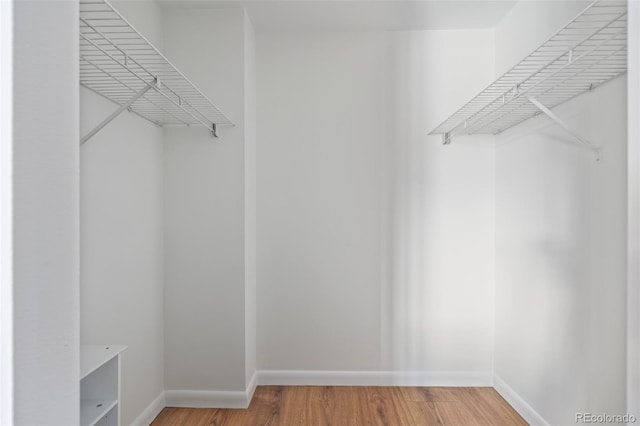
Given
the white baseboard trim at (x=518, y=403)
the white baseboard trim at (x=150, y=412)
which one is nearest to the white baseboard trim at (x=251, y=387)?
the white baseboard trim at (x=150, y=412)

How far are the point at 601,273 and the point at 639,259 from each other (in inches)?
51.7

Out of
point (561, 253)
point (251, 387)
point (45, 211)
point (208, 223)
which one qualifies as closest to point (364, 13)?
point (208, 223)

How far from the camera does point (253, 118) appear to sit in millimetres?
2469

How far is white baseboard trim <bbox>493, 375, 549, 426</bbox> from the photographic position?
77.2 inches

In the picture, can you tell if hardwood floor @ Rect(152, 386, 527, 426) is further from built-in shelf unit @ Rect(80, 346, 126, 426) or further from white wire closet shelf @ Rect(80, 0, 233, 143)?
white wire closet shelf @ Rect(80, 0, 233, 143)

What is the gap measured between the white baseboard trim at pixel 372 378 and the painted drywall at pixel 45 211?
2.28 meters

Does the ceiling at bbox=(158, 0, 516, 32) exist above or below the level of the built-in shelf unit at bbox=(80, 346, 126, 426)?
above

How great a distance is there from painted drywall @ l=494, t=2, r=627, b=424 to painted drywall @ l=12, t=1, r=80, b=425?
176cm

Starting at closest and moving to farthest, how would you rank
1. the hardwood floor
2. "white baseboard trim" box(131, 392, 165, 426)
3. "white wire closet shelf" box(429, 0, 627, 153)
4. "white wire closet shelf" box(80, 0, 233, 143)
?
"white wire closet shelf" box(80, 0, 233, 143)
"white wire closet shelf" box(429, 0, 627, 153)
"white baseboard trim" box(131, 392, 165, 426)
the hardwood floor

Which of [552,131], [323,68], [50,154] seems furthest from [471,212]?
[50,154]

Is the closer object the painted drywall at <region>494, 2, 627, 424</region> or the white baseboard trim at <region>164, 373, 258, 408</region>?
the painted drywall at <region>494, 2, 627, 424</region>

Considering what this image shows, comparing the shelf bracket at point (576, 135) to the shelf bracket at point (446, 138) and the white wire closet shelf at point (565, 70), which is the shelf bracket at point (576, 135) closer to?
the white wire closet shelf at point (565, 70)
